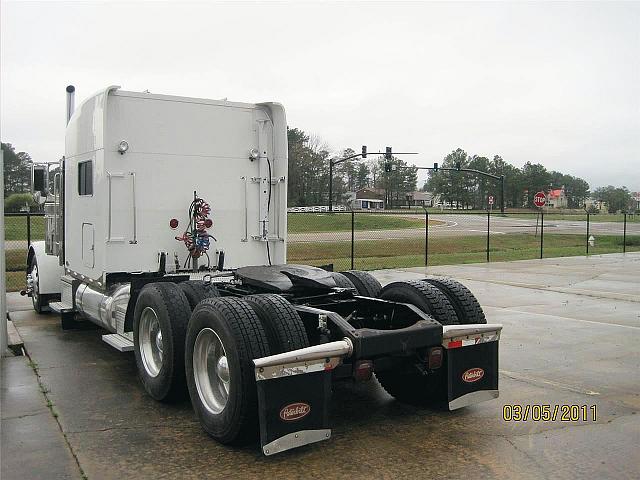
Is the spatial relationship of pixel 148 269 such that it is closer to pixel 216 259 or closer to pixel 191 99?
pixel 216 259

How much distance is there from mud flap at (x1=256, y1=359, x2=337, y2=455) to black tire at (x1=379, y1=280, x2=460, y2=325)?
140 centimetres

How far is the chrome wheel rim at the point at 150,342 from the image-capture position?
609 cm

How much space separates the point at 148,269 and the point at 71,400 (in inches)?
80.6

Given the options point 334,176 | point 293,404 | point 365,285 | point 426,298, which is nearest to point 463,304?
point 426,298

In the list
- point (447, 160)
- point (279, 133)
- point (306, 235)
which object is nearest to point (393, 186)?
point (447, 160)

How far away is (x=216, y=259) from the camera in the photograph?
26.1 ft

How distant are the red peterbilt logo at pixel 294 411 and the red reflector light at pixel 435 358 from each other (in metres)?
1.16

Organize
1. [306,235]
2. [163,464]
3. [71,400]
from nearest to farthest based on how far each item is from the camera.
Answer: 1. [163,464]
2. [71,400]
3. [306,235]

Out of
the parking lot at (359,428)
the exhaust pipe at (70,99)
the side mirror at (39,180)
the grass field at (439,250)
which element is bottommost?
the parking lot at (359,428)

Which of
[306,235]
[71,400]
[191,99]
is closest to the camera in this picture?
[71,400]

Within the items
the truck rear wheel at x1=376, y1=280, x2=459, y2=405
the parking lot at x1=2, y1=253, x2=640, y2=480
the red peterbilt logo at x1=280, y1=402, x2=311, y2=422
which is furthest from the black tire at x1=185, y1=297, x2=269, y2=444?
the truck rear wheel at x1=376, y1=280, x2=459, y2=405

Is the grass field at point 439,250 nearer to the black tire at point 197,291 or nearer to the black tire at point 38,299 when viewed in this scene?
the black tire at point 38,299

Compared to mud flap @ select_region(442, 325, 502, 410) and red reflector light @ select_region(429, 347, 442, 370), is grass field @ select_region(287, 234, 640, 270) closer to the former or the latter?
mud flap @ select_region(442, 325, 502, 410)
